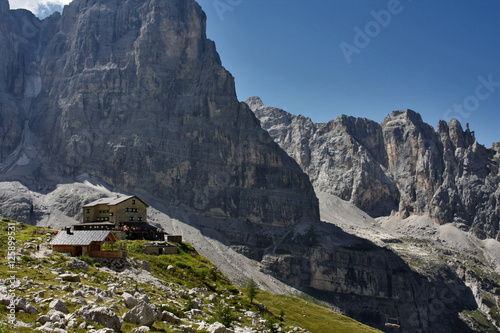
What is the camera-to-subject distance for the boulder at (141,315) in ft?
98.3

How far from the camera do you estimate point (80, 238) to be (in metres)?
50.3

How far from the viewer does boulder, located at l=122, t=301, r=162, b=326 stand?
98.3 feet

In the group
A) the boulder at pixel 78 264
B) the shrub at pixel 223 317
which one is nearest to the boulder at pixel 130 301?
the shrub at pixel 223 317

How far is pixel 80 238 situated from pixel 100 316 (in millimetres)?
24397

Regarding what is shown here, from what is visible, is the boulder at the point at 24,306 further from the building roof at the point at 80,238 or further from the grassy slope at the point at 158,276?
the building roof at the point at 80,238

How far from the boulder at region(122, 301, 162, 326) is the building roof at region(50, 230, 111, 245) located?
21204 mm

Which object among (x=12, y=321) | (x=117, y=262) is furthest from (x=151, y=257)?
(x=12, y=321)

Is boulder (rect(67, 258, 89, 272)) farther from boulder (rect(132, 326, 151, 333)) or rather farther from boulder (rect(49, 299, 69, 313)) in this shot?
boulder (rect(132, 326, 151, 333))

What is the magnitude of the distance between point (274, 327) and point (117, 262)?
1801 centimetres

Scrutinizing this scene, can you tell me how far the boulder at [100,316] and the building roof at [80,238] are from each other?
22675 millimetres

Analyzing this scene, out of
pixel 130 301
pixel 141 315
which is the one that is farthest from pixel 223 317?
pixel 141 315

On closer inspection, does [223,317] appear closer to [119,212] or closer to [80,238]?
[80,238]

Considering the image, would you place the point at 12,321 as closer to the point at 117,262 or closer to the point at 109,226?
the point at 117,262

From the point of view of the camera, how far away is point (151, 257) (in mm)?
64438
